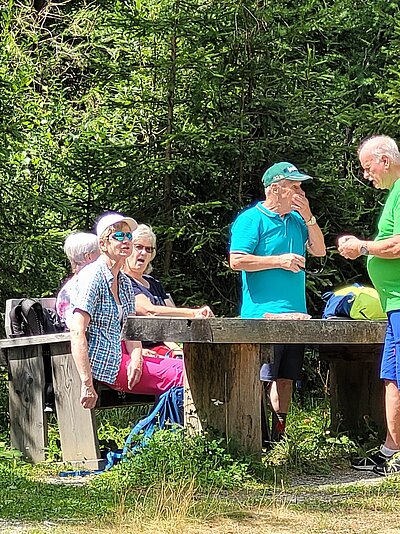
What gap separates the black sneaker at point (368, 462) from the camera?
18.6 ft

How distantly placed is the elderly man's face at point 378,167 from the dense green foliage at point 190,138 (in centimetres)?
279

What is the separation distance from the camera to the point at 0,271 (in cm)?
788

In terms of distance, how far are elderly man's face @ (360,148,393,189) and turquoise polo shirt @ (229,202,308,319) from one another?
690 mm

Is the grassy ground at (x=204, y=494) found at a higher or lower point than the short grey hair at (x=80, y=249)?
lower

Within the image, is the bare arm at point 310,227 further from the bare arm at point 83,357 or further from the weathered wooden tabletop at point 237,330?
the bare arm at point 83,357

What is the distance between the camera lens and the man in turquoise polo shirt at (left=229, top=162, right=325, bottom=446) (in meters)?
5.61

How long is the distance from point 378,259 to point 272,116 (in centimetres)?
361

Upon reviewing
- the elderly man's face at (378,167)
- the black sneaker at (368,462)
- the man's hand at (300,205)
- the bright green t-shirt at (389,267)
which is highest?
the elderly man's face at (378,167)

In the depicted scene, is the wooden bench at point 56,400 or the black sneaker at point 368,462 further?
the wooden bench at point 56,400

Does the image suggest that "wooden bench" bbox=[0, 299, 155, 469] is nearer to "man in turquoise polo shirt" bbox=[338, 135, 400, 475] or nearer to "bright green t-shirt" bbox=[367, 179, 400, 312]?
"man in turquoise polo shirt" bbox=[338, 135, 400, 475]

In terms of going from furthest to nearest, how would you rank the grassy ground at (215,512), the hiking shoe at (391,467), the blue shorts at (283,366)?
the blue shorts at (283,366) < the hiking shoe at (391,467) < the grassy ground at (215,512)

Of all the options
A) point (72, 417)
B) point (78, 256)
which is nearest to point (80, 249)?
point (78, 256)

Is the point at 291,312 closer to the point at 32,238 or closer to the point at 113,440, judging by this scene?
the point at 113,440

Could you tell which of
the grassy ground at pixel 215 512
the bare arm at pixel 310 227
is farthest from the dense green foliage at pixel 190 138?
the grassy ground at pixel 215 512
